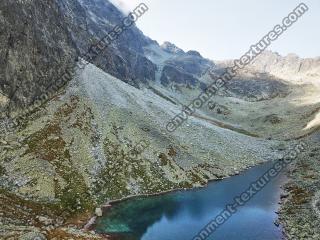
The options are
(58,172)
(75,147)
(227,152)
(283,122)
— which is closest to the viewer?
(58,172)

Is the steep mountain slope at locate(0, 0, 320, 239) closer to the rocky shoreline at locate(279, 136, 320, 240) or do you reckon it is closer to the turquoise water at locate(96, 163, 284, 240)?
the turquoise water at locate(96, 163, 284, 240)

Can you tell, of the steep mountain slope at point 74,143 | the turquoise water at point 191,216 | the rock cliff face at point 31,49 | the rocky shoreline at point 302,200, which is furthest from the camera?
the rock cliff face at point 31,49

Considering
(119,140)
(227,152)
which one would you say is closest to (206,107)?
(227,152)

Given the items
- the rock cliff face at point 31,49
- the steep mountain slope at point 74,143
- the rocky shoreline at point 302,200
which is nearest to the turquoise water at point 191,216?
the rocky shoreline at point 302,200

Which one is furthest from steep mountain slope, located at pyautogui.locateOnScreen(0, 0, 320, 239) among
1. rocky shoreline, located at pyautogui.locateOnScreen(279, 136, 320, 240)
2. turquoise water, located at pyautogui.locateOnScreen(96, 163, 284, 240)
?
rocky shoreline, located at pyautogui.locateOnScreen(279, 136, 320, 240)

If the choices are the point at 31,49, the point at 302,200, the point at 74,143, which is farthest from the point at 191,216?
the point at 31,49

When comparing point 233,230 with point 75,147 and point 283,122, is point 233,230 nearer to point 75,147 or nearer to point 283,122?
point 75,147

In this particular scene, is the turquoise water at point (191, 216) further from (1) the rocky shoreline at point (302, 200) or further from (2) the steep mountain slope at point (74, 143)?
(2) the steep mountain slope at point (74, 143)

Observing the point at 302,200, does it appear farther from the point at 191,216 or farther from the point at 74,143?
the point at 74,143

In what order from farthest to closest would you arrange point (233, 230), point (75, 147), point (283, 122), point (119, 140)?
point (283, 122) < point (119, 140) < point (75, 147) < point (233, 230)
